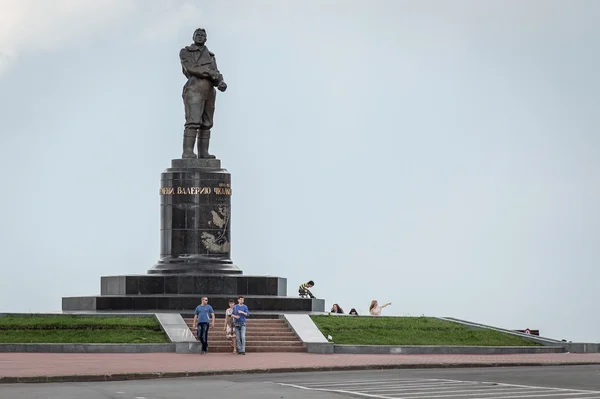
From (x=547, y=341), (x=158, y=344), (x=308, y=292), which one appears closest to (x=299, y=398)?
(x=158, y=344)

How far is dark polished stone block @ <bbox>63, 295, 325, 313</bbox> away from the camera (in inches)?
1518

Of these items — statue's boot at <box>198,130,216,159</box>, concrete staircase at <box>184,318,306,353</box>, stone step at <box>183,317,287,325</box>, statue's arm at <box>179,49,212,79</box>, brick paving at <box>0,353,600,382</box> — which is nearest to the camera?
brick paving at <box>0,353,600,382</box>

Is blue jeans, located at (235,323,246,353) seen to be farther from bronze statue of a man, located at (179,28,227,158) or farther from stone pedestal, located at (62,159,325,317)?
bronze statue of a man, located at (179,28,227,158)

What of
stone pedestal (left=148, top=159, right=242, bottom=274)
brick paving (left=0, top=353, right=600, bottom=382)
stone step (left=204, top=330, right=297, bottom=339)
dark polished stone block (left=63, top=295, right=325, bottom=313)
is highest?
stone pedestal (left=148, top=159, right=242, bottom=274)

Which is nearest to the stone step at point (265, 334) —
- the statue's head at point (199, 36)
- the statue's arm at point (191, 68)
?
the statue's arm at point (191, 68)

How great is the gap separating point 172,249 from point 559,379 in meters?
19.2

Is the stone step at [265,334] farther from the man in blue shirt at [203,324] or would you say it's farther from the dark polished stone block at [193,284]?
the dark polished stone block at [193,284]

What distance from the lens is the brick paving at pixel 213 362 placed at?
83.9ft

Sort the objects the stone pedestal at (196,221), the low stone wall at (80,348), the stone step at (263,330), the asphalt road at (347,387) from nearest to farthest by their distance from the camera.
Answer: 1. the asphalt road at (347,387)
2. the low stone wall at (80,348)
3. the stone step at (263,330)
4. the stone pedestal at (196,221)

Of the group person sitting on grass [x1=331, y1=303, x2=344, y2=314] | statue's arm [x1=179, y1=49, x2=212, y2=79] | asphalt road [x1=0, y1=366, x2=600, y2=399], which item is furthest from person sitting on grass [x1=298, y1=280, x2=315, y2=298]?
asphalt road [x1=0, y1=366, x2=600, y2=399]

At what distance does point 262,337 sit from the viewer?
34.9 m

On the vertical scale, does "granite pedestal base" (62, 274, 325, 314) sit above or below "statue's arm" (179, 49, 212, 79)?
below

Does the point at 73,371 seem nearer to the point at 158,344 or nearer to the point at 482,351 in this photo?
the point at 158,344

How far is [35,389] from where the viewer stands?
21.7 meters
